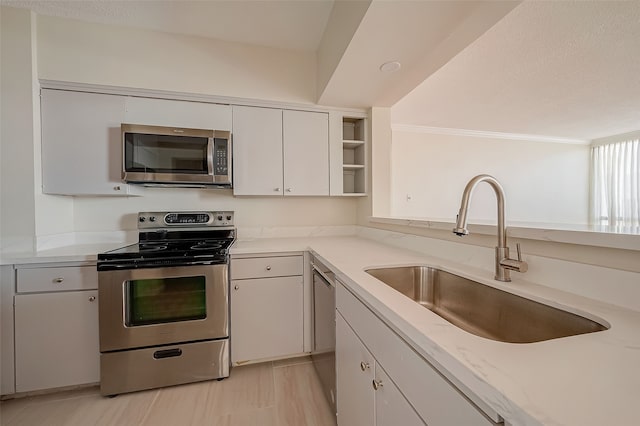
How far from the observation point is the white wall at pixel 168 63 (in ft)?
5.91

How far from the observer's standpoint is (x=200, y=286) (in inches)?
64.6

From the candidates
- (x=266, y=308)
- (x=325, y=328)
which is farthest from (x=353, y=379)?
(x=266, y=308)

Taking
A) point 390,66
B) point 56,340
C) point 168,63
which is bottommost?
point 56,340

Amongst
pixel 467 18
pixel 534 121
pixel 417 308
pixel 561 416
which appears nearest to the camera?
pixel 561 416

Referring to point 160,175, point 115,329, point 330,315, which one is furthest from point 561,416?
point 160,175

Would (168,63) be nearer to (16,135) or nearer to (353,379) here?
(16,135)

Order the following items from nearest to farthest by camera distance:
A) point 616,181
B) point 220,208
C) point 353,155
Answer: point 220,208, point 353,155, point 616,181

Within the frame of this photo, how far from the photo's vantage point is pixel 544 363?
454 mm

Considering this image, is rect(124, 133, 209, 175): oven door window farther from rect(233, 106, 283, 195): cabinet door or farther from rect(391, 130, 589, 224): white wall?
rect(391, 130, 589, 224): white wall

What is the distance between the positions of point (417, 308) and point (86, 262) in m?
1.95

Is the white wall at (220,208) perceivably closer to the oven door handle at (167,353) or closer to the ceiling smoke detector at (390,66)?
the oven door handle at (167,353)

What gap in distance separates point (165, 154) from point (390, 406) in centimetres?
203

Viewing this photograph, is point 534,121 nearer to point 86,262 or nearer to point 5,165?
point 86,262

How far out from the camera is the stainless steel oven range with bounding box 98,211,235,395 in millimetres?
1514
